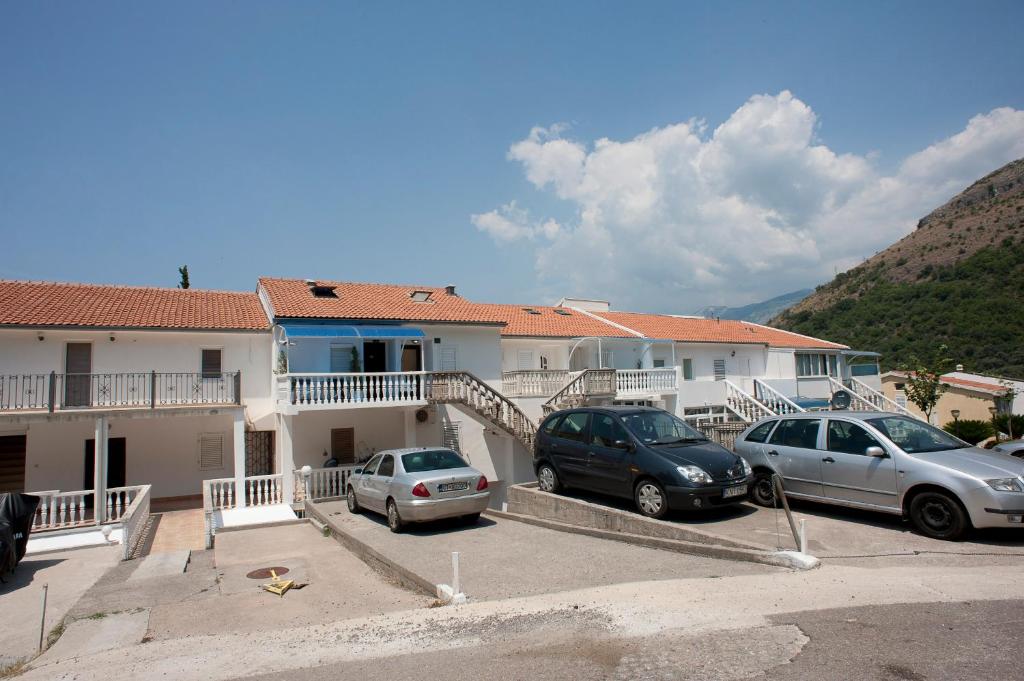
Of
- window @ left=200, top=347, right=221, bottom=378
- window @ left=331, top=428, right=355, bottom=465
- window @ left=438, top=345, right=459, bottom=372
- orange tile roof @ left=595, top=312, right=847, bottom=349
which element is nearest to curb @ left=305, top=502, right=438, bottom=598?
window @ left=331, top=428, right=355, bottom=465

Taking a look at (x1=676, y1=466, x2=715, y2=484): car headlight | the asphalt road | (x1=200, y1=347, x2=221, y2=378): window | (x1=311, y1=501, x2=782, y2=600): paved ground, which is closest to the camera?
the asphalt road

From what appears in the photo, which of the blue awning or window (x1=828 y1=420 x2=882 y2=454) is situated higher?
the blue awning

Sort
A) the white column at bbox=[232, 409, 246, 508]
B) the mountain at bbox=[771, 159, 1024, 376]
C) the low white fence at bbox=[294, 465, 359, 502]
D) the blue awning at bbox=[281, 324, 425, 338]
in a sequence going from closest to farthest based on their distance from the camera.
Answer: the white column at bbox=[232, 409, 246, 508]
the low white fence at bbox=[294, 465, 359, 502]
the blue awning at bbox=[281, 324, 425, 338]
the mountain at bbox=[771, 159, 1024, 376]

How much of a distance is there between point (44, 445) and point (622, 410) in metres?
17.3

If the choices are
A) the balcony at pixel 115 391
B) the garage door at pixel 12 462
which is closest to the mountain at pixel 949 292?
the balcony at pixel 115 391

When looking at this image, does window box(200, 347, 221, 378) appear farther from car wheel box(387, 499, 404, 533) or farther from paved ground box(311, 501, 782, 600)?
car wheel box(387, 499, 404, 533)

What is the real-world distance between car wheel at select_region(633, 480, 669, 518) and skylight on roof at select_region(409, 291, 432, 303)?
15.6 metres

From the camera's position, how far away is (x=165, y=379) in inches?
711


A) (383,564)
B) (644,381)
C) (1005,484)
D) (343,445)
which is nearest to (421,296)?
(343,445)

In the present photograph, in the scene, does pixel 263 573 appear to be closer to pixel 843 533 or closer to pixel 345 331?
pixel 843 533

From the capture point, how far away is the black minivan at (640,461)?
9422 mm

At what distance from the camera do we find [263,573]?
9.46 meters

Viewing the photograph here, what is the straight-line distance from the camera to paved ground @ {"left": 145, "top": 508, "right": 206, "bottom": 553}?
45.2 feet

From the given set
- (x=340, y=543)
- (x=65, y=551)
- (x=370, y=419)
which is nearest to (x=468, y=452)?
(x=370, y=419)
